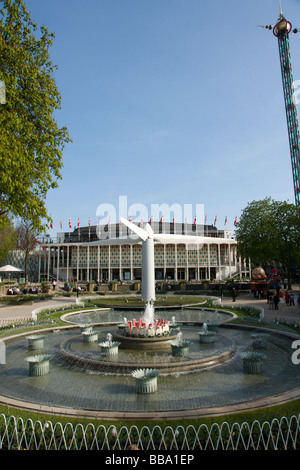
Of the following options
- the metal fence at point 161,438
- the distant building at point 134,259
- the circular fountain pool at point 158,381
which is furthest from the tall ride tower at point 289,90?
the metal fence at point 161,438

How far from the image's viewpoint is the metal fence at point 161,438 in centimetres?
578

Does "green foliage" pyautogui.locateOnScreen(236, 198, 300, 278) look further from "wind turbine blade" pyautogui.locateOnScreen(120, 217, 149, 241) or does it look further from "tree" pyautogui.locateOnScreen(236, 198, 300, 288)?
"wind turbine blade" pyautogui.locateOnScreen(120, 217, 149, 241)

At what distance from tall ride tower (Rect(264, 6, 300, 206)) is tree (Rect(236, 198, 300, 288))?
3122 cm

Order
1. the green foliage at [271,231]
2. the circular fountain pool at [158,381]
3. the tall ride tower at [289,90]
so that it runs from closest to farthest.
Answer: the circular fountain pool at [158,381]
the green foliage at [271,231]
the tall ride tower at [289,90]

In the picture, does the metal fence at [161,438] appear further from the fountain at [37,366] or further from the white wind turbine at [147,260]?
the white wind turbine at [147,260]

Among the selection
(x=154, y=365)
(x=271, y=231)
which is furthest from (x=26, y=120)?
(x=271, y=231)

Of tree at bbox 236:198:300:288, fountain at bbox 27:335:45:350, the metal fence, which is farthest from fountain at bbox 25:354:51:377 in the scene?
tree at bbox 236:198:300:288

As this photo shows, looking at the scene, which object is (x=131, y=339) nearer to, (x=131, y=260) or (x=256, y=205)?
(x=256, y=205)

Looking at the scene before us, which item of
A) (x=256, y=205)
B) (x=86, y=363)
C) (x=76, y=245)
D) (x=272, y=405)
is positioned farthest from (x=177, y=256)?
(x=272, y=405)

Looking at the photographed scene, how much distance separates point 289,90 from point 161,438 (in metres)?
73.6

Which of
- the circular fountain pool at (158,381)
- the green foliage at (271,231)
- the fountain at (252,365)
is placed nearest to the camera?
the circular fountain pool at (158,381)

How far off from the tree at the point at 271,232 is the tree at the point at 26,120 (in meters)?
28.9

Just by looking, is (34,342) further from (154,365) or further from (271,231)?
(271,231)

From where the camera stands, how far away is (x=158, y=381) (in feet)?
33.9
